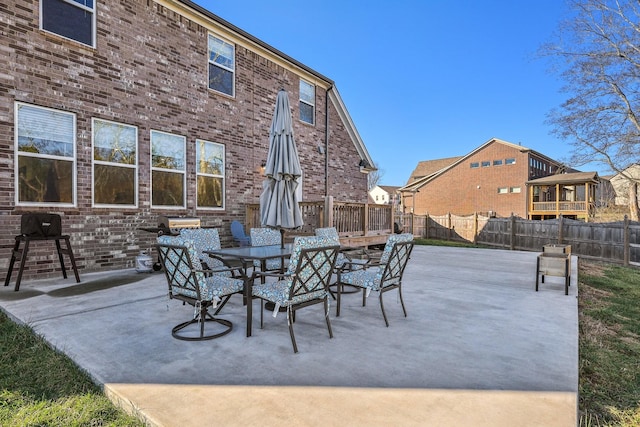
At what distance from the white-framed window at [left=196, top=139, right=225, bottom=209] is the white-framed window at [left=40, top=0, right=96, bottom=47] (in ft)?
9.60

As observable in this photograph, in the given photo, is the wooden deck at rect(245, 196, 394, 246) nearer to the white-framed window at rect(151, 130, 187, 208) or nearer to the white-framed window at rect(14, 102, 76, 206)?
the white-framed window at rect(151, 130, 187, 208)

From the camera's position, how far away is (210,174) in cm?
890

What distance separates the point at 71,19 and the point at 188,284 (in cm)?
619

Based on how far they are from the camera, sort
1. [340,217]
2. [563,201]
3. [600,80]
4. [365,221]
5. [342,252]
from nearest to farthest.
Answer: [342,252] < [340,217] < [365,221] < [600,80] < [563,201]

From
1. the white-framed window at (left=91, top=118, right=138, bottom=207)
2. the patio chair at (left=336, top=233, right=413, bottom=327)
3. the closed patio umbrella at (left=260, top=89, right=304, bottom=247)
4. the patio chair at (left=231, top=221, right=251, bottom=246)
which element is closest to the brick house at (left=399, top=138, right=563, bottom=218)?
the patio chair at (left=231, top=221, right=251, bottom=246)

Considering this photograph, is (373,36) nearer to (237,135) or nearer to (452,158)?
(237,135)

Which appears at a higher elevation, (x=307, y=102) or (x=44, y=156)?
(x=307, y=102)

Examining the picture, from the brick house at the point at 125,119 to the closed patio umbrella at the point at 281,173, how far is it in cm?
383

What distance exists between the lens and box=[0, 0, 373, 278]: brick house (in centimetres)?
596

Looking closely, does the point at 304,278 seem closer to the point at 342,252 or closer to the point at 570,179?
the point at 342,252

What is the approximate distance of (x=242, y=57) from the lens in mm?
9688

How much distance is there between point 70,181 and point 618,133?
18.2 metres

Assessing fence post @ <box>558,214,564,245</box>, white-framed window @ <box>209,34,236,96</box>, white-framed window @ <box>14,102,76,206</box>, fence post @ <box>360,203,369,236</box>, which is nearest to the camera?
white-framed window @ <box>14,102,76,206</box>

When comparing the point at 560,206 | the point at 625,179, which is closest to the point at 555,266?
the point at 625,179
